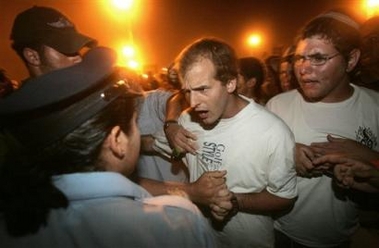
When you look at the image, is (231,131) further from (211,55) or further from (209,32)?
(209,32)

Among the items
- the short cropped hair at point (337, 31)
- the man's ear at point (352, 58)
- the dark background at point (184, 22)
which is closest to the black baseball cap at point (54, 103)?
the short cropped hair at point (337, 31)

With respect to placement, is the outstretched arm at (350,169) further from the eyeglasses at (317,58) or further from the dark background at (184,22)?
the dark background at (184,22)

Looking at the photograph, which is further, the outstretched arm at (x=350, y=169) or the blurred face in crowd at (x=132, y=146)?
the outstretched arm at (x=350, y=169)

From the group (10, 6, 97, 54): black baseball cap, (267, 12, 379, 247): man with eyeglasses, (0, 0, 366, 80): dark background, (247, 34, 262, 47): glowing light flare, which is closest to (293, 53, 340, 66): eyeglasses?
(267, 12, 379, 247): man with eyeglasses

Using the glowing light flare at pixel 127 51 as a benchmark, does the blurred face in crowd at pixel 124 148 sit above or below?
above

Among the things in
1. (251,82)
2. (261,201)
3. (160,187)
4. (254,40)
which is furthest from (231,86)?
(254,40)

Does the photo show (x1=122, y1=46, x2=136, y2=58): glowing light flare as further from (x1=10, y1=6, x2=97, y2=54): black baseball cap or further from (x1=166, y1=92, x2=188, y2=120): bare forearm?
(x1=166, y1=92, x2=188, y2=120): bare forearm

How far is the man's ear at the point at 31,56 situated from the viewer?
3123 millimetres

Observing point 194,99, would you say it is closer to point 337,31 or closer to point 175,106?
point 175,106

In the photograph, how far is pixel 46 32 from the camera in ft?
10.2

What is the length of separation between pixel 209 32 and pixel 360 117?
857 inches

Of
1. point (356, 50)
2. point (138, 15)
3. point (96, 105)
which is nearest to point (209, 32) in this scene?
point (138, 15)

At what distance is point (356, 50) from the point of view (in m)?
2.94

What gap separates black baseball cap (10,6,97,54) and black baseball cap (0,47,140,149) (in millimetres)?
1948
